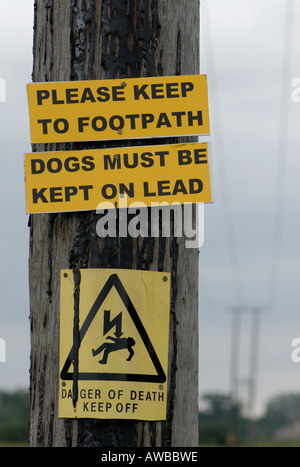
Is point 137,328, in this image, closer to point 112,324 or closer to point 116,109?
point 112,324

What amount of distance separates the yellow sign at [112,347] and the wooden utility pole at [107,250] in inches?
1.2

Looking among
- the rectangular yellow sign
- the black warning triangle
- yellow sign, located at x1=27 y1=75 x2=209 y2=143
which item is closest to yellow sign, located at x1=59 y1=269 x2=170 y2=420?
the black warning triangle

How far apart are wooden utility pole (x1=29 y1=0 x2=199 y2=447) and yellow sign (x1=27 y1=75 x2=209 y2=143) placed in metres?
0.03

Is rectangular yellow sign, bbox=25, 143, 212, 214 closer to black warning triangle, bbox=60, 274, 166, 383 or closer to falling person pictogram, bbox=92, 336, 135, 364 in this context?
black warning triangle, bbox=60, 274, 166, 383

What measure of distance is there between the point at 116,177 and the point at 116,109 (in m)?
0.21

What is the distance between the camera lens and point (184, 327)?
238cm

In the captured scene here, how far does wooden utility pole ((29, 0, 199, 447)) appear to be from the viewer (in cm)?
231

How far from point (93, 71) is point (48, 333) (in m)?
0.81

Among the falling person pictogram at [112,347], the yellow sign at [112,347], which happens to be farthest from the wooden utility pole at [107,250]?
the falling person pictogram at [112,347]

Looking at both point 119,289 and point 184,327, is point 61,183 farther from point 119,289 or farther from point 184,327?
point 184,327

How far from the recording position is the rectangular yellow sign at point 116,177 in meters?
2.33

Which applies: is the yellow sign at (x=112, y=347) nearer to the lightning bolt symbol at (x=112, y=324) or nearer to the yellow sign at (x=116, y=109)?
the lightning bolt symbol at (x=112, y=324)
